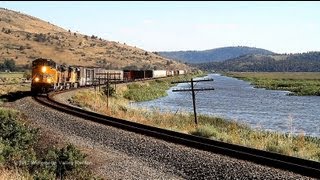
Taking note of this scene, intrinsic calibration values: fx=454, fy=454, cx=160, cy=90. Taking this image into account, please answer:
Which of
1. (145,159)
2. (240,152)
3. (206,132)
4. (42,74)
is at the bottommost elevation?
(145,159)

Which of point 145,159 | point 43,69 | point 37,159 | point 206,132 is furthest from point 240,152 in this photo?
point 43,69

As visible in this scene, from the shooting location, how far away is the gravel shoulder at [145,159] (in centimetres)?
1358

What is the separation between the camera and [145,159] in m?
16.1

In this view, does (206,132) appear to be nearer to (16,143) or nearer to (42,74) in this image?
(16,143)

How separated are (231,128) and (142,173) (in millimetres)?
16042

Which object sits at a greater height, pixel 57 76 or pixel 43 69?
pixel 43 69

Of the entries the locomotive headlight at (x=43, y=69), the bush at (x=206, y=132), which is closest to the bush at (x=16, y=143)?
the bush at (x=206, y=132)

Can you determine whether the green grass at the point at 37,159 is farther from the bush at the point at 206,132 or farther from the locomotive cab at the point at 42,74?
the locomotive cab at the point at 42,74

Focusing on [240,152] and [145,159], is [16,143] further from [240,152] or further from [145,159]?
[240,152]

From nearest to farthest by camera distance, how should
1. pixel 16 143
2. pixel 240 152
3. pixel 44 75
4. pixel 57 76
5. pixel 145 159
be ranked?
pixel 240 152 < pixel 145 159 < pixel 16 143 < pixel 44 75 < pixel 57 76

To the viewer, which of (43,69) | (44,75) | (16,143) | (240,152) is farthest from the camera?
(44,75)

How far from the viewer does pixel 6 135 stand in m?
19.9

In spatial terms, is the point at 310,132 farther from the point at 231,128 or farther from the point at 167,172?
the point at 167,172

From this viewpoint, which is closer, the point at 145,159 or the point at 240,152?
the point at 240,152
